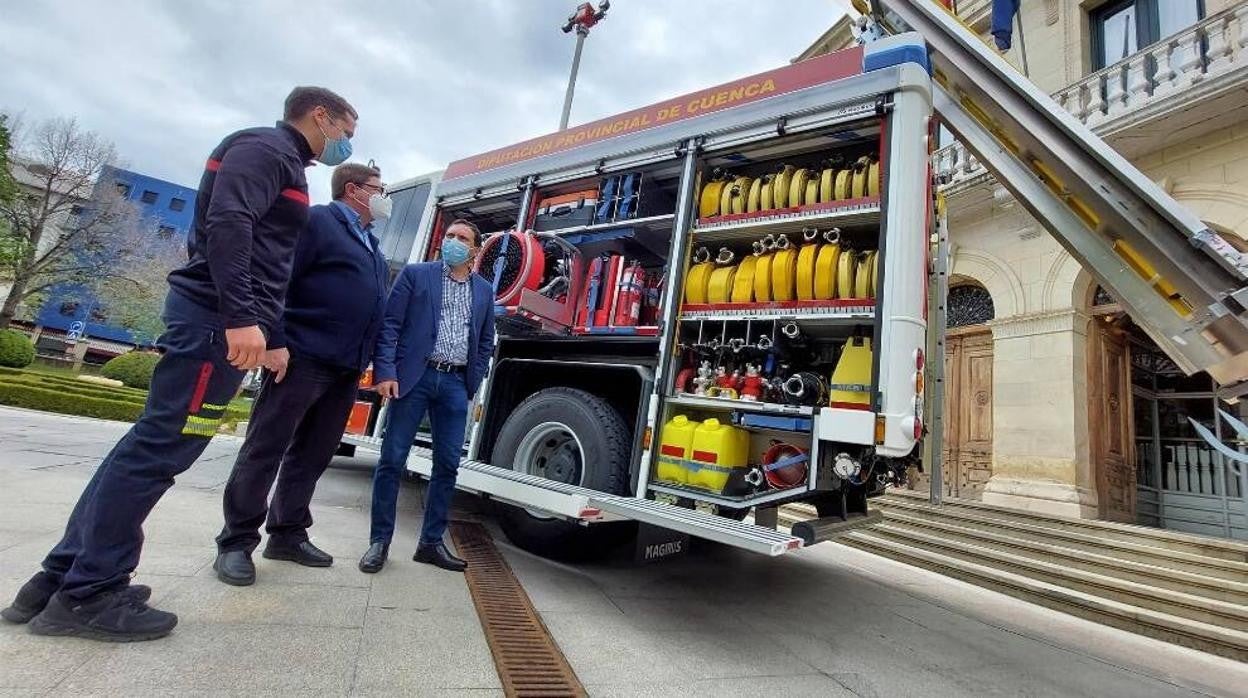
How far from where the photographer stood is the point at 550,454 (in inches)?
154

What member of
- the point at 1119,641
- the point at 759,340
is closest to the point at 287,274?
the point at 759,340

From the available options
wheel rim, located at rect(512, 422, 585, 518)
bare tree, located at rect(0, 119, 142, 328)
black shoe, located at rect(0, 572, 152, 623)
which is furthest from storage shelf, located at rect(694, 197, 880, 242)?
bare tree, located at rect(0, 119, 142, 328)

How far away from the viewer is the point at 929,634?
11.0 feet

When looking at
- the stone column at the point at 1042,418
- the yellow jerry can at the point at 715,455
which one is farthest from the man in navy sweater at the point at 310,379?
the stone column at the point at 1042,418

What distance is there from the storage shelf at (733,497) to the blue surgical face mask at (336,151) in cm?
232

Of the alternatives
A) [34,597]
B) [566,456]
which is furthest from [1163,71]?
[34,597]

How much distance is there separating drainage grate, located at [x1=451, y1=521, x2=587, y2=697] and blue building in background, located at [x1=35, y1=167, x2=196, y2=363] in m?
37.9

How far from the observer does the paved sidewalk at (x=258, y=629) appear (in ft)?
5.08

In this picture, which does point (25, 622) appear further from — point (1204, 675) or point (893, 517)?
point (893, 517)

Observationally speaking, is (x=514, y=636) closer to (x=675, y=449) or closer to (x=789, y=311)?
(x=675, y=449)

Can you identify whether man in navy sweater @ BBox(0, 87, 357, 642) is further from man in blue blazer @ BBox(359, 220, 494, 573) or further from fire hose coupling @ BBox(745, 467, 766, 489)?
fire hose coupling @ BBox(745, 467, 766, 489)

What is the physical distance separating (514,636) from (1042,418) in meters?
8.03

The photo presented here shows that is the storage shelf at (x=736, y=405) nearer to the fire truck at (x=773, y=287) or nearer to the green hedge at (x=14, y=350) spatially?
the fire truck at (x=773, y=287)

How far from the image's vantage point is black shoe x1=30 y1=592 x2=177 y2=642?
1.66 m
